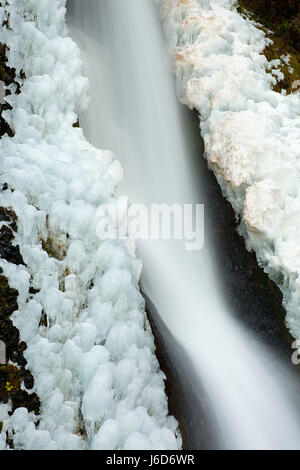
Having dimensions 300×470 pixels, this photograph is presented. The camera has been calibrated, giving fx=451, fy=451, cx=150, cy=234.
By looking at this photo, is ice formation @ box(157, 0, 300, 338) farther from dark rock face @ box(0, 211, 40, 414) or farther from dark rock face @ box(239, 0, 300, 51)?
dark rock face @ box(0, 211, 40, 414)

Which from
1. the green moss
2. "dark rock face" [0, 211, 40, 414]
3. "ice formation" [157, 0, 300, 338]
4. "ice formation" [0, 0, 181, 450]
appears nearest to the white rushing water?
"ice formation" [157, 0, 300, 338]

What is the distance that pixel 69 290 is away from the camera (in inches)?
183

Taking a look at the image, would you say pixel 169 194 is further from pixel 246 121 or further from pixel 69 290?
pixel 69 290

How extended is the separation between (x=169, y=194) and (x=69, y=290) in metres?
3.16

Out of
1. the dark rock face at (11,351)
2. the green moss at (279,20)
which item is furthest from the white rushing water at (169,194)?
the dark rock face at (11,351)

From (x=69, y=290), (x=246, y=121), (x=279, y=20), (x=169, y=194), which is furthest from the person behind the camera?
(x=279, y=20)

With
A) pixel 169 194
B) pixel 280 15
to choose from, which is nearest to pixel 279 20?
pixel 280 15

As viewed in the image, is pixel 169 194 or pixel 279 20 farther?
pixel 279 20

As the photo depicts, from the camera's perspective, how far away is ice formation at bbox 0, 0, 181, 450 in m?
4.06

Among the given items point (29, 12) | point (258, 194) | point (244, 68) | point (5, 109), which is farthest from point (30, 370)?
point (244, 68)

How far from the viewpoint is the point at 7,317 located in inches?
161

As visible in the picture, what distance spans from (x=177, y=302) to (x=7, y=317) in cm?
276

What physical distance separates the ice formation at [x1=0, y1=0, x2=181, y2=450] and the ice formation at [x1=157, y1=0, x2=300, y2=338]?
192 centimetres

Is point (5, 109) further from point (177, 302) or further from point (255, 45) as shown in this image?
point (255, 45)
